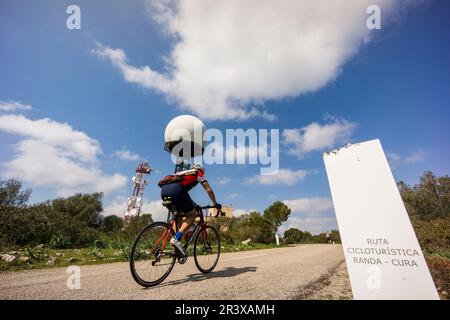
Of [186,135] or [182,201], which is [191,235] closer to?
[182,201]

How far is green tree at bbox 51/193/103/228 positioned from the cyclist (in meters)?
28.7

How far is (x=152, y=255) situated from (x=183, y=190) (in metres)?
1.03

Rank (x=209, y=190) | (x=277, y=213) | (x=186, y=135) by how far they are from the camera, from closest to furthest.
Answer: (x=209, y=190)
(x=186, y=135)
(x=277, y=213)

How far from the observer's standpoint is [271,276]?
11.2ft

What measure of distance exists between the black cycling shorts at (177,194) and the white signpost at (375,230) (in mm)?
2112

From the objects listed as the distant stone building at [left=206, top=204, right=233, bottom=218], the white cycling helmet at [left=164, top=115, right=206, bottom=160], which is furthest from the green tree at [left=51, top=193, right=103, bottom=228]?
the white cycling helmet at [left=164, top=115, right=206, bottom=160]

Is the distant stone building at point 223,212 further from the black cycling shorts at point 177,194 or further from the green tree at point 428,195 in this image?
the green tree at point 428,195

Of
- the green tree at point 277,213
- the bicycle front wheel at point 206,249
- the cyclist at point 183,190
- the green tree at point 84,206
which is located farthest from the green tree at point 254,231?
the green tree at point 84,206

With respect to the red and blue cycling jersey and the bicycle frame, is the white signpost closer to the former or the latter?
the red and blue cycling jersey

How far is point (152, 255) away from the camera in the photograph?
311 cm

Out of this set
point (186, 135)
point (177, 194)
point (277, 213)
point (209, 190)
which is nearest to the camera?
point (177, 194)

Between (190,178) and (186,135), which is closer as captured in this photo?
(190,178)

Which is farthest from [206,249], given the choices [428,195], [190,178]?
[428,195]
